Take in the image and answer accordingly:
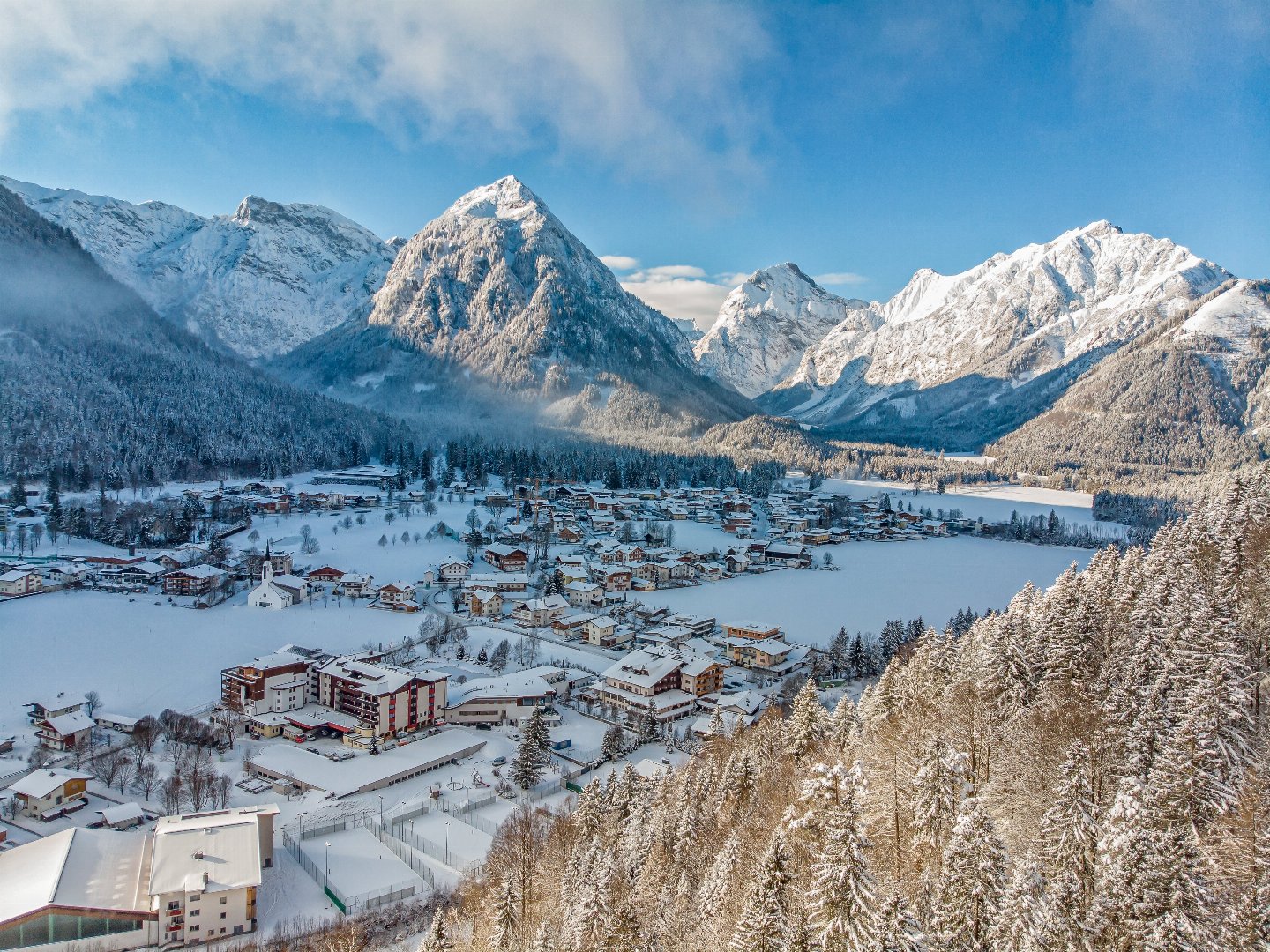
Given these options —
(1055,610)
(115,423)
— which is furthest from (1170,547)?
(115,423)

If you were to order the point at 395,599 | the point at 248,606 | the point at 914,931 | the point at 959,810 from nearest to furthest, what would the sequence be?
1. the point at 914,931
2. the point at 959,810
3. the point at 248,606
4. the point at 395,599

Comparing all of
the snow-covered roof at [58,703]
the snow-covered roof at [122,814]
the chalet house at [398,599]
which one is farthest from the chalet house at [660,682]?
the snow-covered roof at [58,703]

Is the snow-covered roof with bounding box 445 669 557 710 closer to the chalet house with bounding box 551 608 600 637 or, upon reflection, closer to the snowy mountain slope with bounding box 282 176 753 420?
the chalet house with bounding box 551 608 600 637

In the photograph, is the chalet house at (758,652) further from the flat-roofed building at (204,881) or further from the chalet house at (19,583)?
the chalet house at (19,583)

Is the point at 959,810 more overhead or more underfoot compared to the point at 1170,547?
more underfoot

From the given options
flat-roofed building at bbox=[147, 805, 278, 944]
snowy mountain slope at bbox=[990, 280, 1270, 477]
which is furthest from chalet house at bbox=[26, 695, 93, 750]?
snowy mountain slope at bbox=[990, 280, 1270, 477]

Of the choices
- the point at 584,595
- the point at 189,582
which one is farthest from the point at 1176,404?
the point at 189,582

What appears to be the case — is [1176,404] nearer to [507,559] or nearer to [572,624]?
[507,559]

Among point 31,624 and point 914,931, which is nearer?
point 914,931

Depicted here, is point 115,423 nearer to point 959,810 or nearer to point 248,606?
point 248,606
